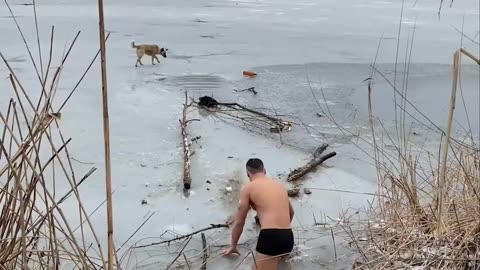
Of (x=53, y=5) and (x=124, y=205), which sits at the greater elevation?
(x=53, y=5)

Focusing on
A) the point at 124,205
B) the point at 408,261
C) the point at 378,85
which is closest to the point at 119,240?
the point at 124,205

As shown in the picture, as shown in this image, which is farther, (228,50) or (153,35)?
(153,35)

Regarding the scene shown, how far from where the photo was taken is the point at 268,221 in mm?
3512

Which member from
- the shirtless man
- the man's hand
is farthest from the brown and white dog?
the man's hand

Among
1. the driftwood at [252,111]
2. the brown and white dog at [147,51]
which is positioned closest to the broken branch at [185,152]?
the driftwood at [252,111]

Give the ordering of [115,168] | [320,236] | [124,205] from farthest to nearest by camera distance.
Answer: [115,168]
[124,205]
[320,236]

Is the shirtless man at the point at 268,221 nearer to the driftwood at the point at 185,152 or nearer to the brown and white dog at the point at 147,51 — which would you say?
the driftwood at the point at 185,152

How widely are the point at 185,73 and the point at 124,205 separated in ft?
12.5

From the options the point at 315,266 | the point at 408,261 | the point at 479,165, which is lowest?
the point at 315,266

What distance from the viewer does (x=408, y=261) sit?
92.6 inches

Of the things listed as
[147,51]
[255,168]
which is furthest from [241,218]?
[147,51]

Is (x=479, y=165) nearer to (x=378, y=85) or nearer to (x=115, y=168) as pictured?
(x=115, y=168)

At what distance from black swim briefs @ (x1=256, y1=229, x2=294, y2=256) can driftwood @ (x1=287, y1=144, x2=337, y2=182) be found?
114 centimetres

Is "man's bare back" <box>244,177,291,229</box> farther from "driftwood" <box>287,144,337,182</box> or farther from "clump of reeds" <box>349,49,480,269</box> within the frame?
"driftwood" <box>287,144,337,182</box>
